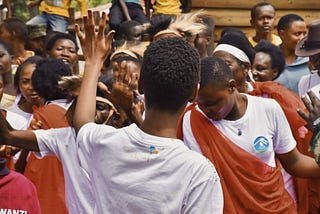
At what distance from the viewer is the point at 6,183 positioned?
4258 millimetres

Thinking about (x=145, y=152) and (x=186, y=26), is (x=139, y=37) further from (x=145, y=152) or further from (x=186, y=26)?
(x=145, y=152)

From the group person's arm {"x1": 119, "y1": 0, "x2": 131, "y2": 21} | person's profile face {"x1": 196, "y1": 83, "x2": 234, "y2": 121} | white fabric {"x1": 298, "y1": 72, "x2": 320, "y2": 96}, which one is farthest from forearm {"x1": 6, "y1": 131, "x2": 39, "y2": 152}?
person's arm {"x1": 119, "y1": 0, "x2": 131, "y2": 21}

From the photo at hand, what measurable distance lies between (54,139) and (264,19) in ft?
21.8

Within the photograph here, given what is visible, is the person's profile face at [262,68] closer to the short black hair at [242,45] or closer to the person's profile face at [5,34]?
the short black hair at [242,45]

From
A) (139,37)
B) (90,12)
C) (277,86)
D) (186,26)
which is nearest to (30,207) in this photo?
(90,12)

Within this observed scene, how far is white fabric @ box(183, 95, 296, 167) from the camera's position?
5.02m

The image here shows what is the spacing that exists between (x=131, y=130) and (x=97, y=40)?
499 millimetres

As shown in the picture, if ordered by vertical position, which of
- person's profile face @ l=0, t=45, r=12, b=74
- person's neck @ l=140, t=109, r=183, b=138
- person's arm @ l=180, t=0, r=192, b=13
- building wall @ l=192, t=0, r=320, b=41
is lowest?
building wall @ l=192, t=0, r=320, b=41

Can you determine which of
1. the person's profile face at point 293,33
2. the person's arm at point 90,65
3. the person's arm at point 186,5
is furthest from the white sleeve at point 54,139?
the person's arm at point 186,5

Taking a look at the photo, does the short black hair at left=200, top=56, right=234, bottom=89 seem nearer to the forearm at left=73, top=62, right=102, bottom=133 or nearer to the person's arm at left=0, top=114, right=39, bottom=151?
the person's arm at left=0, top=114, right=39, bottom=151

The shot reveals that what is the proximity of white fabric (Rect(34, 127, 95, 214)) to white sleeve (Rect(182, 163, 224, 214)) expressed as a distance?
44.7 inches

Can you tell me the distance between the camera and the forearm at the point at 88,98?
358cm

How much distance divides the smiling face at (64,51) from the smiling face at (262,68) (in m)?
2.06

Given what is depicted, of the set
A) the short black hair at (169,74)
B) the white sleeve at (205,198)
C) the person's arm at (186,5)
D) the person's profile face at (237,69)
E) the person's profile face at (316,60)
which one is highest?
the short black hair at (169,74)
